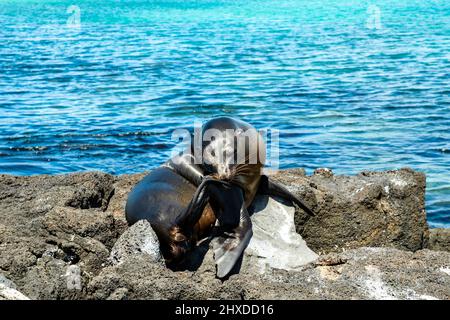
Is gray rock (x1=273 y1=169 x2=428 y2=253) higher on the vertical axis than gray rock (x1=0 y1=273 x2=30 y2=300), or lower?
lower

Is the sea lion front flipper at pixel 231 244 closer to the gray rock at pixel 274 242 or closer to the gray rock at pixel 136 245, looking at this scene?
the gray rock at pixel 274 242

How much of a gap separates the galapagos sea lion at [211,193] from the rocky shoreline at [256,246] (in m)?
0.15

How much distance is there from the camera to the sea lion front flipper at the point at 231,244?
5734 millimetres

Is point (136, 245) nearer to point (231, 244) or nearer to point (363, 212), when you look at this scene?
point (231, 244)

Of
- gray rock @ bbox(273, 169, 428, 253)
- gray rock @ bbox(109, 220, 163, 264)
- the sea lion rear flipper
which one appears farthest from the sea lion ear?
gray rock @ bbox(109, 220, 163, 264)

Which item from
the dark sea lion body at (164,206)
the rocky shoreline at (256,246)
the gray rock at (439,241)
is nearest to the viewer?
the rocky shoreline at (256,246)

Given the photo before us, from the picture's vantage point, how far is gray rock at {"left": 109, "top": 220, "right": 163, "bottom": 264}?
5.69m

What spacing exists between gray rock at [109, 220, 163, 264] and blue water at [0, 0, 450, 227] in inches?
202

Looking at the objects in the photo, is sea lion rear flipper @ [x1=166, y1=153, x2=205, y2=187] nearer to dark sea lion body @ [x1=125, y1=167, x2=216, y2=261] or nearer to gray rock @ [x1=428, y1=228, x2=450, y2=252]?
dark sea lion body @ [x1=125, y1=167, x2=216, y2=261]

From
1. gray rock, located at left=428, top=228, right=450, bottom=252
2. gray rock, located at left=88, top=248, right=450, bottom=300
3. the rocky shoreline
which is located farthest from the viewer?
gray rock, located at left=428, top=228, right=450, bottom=252

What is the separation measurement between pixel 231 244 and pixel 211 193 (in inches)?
18.4

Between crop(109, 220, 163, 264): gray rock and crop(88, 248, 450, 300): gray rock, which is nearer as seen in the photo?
crop(88, 248, 450, 300): gray rock

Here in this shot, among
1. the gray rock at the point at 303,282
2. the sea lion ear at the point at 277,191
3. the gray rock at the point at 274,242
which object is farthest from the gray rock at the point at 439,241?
the gray rock at the point at 303,282
